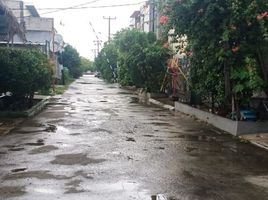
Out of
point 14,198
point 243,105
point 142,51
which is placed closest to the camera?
point 14,198

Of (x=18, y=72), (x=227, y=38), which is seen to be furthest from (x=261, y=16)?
(x=18, y=72)

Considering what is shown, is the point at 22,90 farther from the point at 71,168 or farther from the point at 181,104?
the point at 71,168

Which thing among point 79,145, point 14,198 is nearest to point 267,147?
point 79,145

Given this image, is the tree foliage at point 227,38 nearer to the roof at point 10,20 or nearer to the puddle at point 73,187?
the roof at point 10,20

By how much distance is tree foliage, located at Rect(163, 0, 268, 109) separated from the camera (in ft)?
46.0

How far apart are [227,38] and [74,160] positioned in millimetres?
6212

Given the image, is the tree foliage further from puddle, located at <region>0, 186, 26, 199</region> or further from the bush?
puddle, located at <region>0, 186, 26, 199</region>

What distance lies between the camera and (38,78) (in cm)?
2133

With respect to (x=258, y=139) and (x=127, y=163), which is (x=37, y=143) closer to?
(x=127, y=163)

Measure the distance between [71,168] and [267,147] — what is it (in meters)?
5.43

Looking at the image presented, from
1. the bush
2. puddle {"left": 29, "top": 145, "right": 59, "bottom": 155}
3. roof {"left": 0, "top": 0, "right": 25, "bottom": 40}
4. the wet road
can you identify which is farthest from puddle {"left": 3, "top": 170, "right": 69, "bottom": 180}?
the bush

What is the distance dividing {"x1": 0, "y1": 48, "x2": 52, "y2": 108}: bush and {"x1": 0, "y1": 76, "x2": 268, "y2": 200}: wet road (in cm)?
312

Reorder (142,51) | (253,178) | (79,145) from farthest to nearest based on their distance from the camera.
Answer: (142,51)
(79,145)
(253,178)

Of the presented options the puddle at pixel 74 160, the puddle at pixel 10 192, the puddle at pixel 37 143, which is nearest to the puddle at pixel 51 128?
the puddle at pixel 37 143
